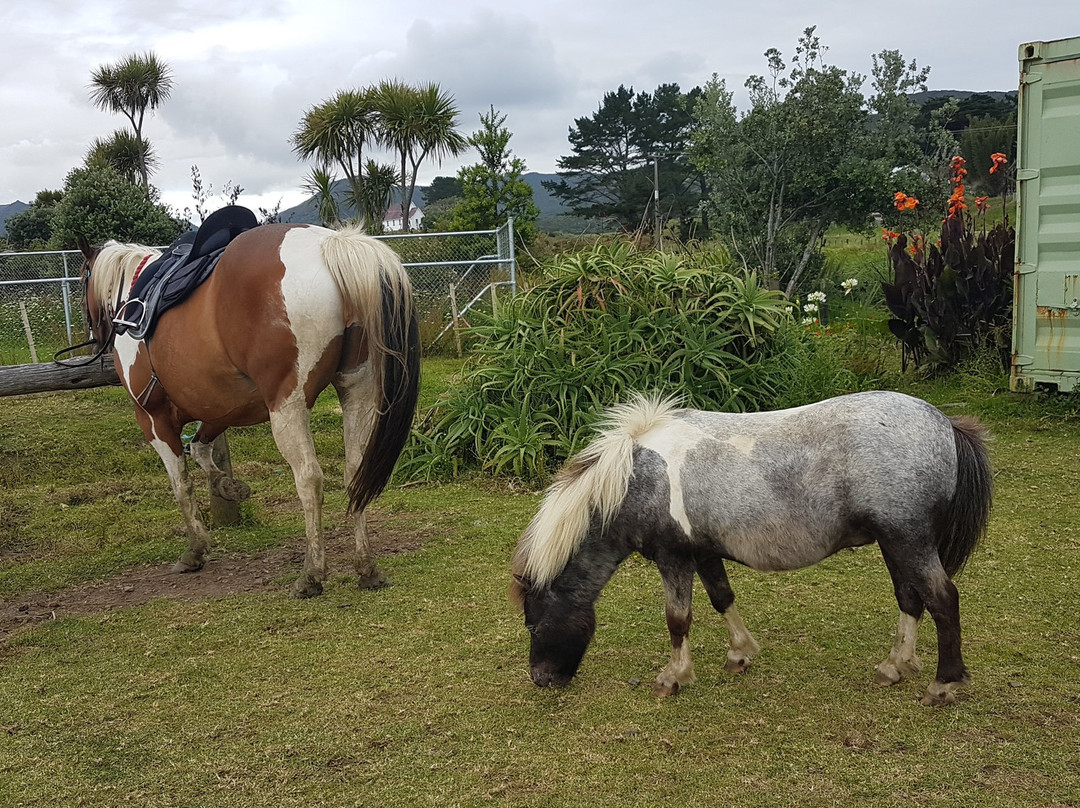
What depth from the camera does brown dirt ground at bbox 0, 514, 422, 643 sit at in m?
4.60

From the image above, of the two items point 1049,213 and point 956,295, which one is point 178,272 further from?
point 956,295

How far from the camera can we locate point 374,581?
15.3ft

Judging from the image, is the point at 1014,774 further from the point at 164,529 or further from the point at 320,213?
the point at 320,213

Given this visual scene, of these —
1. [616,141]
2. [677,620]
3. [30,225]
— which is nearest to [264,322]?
[677,620]

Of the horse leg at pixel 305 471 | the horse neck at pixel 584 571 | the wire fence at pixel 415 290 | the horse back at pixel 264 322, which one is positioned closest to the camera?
the horse neck at pixel 584 571

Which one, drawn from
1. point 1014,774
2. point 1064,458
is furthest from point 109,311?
point 1064,458

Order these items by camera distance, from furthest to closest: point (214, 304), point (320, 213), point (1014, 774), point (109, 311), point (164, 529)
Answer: point (320, 213) < point (164, 529) < point (109, 311) < point (214, 304) < point (1014, 774)

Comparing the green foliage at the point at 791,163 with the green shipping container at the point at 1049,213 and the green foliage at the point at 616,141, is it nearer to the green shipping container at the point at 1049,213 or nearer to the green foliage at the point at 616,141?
the green shipping container at the point at 1049,213

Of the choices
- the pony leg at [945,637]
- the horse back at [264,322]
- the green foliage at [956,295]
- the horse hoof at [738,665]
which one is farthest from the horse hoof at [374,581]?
the green foliage at [956,295]

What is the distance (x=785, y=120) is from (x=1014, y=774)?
13052 mm

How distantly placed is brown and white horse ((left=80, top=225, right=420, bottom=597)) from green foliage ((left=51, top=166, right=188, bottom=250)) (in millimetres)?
14107

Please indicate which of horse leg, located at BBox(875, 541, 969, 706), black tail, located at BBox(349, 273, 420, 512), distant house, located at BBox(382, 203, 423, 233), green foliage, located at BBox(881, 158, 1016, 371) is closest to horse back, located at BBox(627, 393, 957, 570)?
horse leg, located at BBox(875, 541, 969, 706)

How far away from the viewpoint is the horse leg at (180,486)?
201 inches

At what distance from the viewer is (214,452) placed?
20.0 feet
